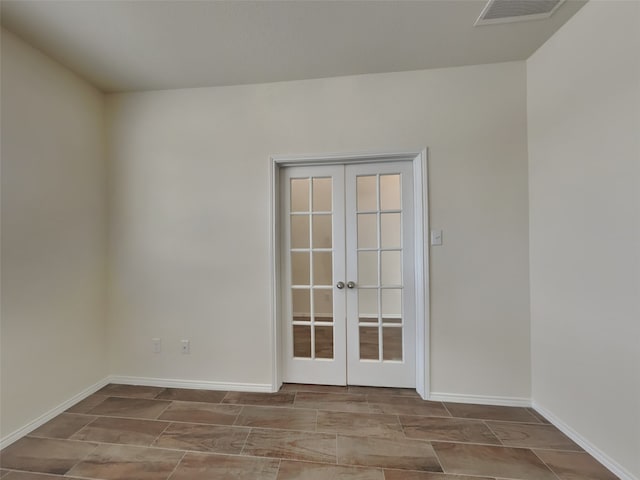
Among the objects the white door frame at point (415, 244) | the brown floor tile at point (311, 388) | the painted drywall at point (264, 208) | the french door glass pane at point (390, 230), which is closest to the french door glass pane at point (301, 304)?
the white door frame at point (415, 244)

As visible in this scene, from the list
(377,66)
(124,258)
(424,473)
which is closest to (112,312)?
(124,258)

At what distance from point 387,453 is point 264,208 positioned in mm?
1976

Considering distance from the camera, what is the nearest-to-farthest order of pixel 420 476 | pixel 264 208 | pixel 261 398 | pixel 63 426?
pixel 420 476, pixel 63 426, pixel 261 398, pixel 264 208

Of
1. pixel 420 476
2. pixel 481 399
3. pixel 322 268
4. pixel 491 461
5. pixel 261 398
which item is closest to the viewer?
pixel 420 476

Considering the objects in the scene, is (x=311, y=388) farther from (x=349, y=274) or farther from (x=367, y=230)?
(x=367, y=230)

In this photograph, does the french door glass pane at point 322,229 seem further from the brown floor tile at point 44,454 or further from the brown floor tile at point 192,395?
the brown floor tile at point 44,454

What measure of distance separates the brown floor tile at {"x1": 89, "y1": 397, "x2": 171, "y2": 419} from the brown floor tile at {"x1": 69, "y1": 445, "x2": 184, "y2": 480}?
334 mm

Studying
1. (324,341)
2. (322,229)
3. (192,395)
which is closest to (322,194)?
(322,229)

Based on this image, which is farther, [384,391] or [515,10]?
[384,391]

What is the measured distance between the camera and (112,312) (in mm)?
2523

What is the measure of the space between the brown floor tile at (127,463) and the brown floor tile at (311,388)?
3.07 feet

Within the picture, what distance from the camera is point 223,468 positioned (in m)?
1.53

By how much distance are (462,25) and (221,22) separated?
1584 millimetres

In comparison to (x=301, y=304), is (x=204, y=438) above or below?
below
